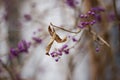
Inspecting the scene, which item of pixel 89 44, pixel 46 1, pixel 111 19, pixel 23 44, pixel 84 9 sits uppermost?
pixel 46 1

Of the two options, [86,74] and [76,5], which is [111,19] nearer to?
[76,5]

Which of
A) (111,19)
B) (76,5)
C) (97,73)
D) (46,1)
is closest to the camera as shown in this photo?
(76,5)

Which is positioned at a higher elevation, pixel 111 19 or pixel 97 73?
pixel 111 19

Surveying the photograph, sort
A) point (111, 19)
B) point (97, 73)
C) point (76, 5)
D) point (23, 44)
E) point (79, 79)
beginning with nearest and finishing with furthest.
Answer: point (23, 44)
point (76, 5)
point (111, 19)
point (97, 73)
point (79, 79)

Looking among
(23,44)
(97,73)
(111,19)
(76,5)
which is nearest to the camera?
(23,44)

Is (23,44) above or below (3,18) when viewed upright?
below

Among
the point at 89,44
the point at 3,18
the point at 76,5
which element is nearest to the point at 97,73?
the point at 89,44

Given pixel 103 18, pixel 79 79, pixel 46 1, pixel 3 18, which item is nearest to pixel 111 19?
pixel 103 18

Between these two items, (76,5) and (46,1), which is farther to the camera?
(46,1)

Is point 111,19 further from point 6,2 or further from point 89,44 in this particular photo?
point 6,2
